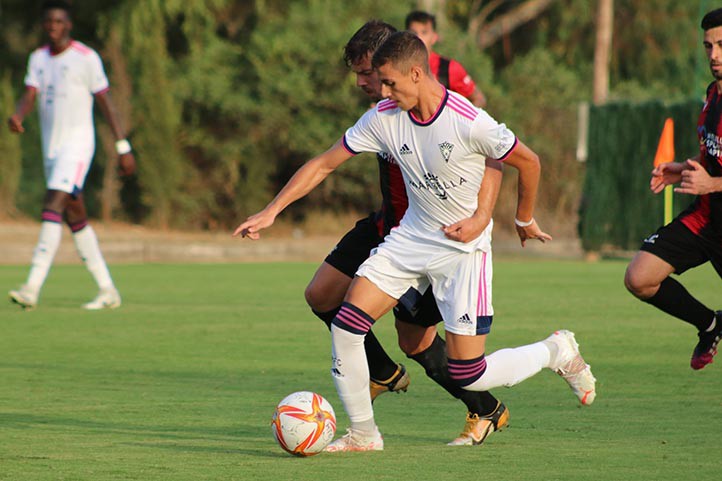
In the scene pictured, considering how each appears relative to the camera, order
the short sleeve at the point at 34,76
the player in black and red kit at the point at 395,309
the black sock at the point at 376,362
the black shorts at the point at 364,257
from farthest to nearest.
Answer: the short sleeve at the point at 34,76, the black sock at the point at 376,362, the black shorts at the point at 364,257, the player in black and red kit at the point at 395,309

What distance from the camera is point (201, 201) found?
95.0 feet

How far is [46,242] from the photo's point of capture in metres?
13.0

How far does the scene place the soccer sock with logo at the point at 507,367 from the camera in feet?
22.4

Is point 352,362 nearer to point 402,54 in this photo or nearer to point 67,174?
point 402,54

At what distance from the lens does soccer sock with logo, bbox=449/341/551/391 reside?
682 centimetres

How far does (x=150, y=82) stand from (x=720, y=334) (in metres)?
19.7

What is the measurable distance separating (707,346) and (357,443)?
10.0ft

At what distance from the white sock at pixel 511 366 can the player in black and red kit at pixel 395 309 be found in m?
0.17

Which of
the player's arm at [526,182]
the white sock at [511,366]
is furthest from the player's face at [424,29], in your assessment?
the white sock at [511,366]

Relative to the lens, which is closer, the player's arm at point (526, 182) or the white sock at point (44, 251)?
the player's arm at point (526, 182)

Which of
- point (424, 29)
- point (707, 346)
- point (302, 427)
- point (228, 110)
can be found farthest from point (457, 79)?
point (228, 110)

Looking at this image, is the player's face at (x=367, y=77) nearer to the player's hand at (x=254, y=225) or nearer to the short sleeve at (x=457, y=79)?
the player's hand at (x=254, y=225)

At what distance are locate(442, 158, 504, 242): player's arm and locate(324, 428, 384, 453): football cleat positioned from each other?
1043mm

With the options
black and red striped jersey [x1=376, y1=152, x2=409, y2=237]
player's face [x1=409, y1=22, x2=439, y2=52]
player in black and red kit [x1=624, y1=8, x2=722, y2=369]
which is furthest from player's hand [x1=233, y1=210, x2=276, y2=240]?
player's face [x1=409, y1=22, x2=439, y2=52]
